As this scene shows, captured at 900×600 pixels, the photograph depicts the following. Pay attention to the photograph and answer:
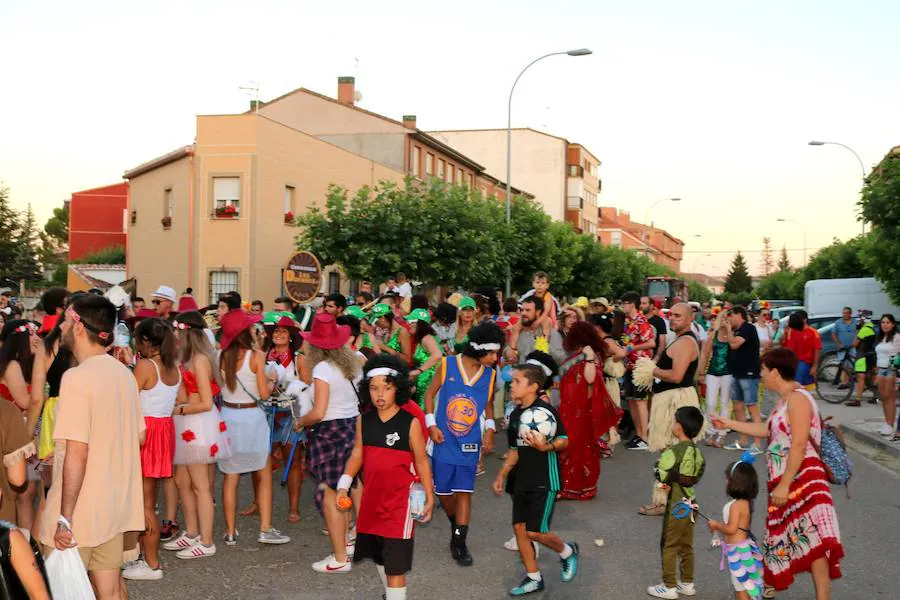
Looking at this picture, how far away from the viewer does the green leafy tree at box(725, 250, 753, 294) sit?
153500 mm

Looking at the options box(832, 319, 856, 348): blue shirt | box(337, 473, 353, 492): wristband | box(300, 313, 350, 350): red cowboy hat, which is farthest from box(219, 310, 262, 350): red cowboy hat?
box(832, 319, 856, 348): blue shirt

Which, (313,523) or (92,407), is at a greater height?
(92,407)

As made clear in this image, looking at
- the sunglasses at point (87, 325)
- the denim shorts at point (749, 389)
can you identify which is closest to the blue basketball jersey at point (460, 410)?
the sunglasses at point (87, 325)

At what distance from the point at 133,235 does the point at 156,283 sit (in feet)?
9.69

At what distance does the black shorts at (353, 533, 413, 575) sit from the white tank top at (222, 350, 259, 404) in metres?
2.10

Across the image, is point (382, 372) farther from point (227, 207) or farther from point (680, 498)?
point (227, 207)

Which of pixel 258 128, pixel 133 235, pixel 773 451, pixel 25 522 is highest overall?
pixel 258 128

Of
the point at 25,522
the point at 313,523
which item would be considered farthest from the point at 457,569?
the point at 25,522

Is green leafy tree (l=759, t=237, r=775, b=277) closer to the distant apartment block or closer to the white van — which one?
the distant apartment block

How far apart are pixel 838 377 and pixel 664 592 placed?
14.3 metres

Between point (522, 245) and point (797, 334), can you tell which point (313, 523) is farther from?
point (522, 245)

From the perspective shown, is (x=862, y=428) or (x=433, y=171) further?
(x=433, y=171)

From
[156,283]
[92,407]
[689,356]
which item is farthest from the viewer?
[156,283]

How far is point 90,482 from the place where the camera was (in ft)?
13.8
